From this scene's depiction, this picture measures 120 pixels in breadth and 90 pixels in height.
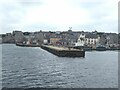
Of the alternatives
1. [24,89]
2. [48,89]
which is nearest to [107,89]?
[48,89]

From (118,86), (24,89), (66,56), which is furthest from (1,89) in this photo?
(66,56)

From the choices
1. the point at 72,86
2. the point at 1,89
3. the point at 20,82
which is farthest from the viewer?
the point at 20,82

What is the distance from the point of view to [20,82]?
36750mm

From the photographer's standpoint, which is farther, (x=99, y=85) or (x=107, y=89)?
(x=99, y=85)

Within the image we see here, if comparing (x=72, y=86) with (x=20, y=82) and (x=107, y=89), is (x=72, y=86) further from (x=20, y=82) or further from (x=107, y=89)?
(x=20, y=82)

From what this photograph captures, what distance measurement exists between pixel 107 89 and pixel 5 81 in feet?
45.8

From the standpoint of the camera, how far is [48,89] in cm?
3206

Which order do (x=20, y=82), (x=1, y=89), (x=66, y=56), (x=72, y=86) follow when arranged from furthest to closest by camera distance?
1. (x=66, y=56)
2. (x=20, y=82)
3. (x=72, y=86)
4. (x=1, y=89)

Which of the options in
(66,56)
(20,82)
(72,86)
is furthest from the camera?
(66,56)

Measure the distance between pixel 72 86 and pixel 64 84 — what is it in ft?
6.13

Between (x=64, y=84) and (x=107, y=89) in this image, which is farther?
(x=64, y=84)

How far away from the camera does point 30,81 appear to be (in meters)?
37.7

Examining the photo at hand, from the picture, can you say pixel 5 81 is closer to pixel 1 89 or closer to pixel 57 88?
pixel 1 89

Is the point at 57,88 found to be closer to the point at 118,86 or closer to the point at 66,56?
the point at 118,86
